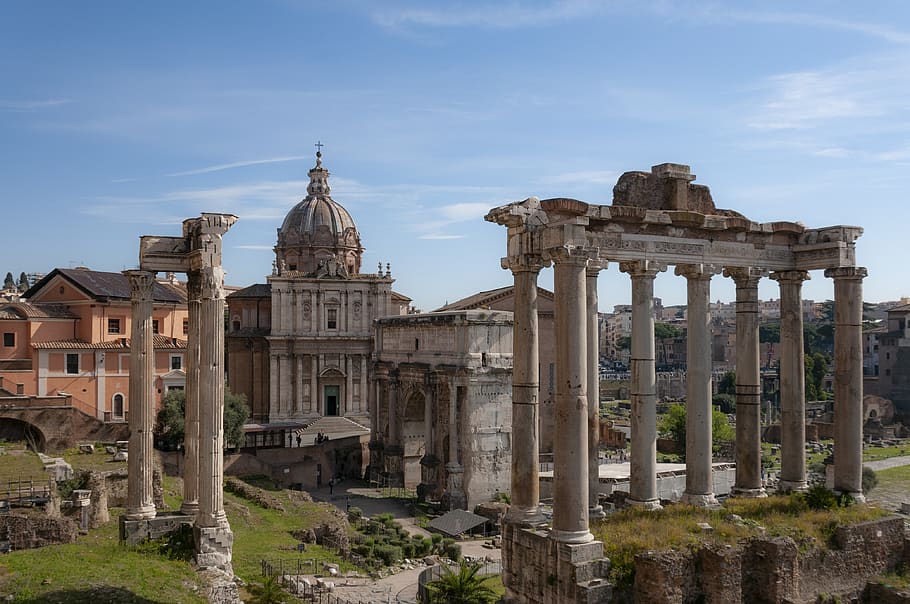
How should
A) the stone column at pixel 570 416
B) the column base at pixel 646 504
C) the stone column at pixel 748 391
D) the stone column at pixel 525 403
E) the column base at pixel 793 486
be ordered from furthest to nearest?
the column base at pixel 793 486 < the stone column at pixel 748 391 < the column base at pixel 646 504 < the stone column at pixel 525 403 < the stone column at pixel 570 416

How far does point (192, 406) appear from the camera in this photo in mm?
19266

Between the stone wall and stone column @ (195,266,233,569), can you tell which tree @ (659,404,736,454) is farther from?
the stone wall

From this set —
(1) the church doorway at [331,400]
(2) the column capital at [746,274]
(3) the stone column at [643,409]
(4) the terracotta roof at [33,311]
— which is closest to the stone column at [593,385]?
(3) the stone column at [643,409]

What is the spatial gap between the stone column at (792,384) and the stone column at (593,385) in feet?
16.8

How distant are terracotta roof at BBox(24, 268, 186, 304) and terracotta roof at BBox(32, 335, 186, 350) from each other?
225 centimetres

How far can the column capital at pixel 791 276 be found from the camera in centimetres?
1958

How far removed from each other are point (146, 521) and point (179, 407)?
71.1ft

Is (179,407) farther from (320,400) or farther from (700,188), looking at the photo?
(700,188)

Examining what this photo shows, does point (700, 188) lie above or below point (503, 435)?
above

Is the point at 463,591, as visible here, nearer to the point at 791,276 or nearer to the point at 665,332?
the point at 791,276

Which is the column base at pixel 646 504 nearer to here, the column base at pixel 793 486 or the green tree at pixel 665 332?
the column base at pixel 793 486

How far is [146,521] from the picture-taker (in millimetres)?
19281

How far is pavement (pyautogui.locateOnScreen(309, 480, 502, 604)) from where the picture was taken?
893 inches

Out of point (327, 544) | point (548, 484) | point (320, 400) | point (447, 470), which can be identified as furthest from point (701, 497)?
point (320, 400)
